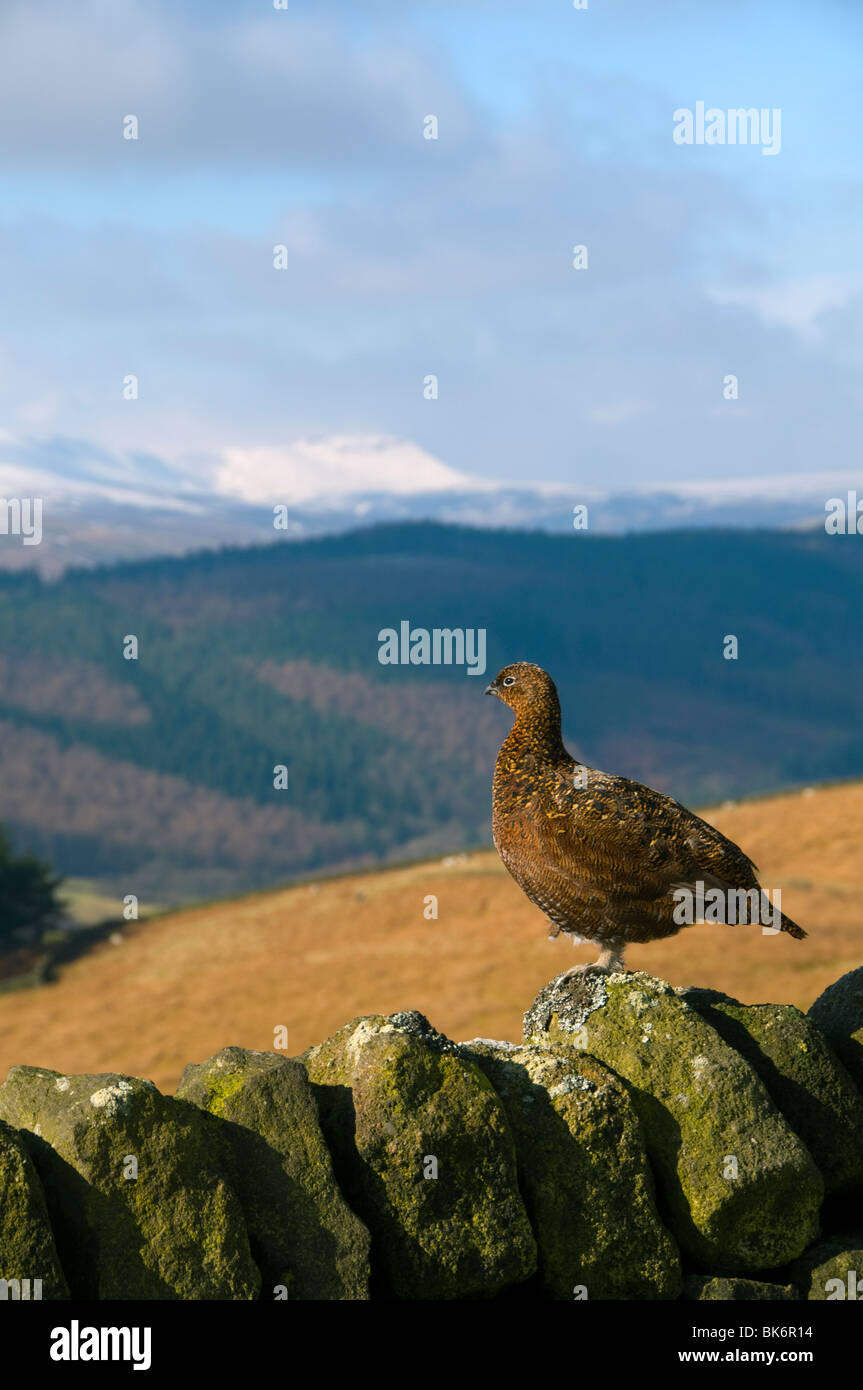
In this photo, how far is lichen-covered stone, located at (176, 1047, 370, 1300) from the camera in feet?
23.7

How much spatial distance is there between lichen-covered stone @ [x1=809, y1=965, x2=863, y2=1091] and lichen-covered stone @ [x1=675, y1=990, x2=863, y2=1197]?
0.51 metres

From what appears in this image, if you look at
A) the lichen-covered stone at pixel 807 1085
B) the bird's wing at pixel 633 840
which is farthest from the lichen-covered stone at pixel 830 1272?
the bird's wing at pixel 633 840

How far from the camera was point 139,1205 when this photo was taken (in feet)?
22.7

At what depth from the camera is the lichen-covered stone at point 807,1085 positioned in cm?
904

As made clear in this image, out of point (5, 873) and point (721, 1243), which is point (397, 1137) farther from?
point (5, 873)

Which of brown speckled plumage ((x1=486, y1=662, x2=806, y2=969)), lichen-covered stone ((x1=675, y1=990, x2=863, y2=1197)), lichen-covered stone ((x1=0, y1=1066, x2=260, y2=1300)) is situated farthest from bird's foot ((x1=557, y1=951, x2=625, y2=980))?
lichen-covered stone ((x1=0, y1=1066, x2=260, y2=1300))

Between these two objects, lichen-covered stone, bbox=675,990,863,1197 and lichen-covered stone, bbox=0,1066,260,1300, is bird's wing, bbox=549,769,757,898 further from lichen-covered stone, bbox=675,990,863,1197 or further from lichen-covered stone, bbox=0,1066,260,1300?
lichen-covered stone, bbox=0,1066,260,1300

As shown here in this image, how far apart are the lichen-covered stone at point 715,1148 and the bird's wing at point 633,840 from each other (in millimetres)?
855

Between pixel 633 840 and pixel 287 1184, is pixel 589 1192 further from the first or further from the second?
pixel 633 840

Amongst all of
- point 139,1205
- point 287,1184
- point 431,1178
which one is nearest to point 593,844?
point 431,1178

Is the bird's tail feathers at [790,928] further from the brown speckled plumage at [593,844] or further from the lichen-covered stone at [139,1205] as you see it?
the lichen-covered stone at [139,1205]

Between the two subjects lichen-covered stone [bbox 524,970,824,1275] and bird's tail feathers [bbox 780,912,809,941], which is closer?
lichen-covered stone [bbox 524,970,824,1275]

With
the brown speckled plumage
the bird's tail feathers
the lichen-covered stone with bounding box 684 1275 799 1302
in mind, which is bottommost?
the lichen-covered stone with bounding box 684 1275 799 1302
